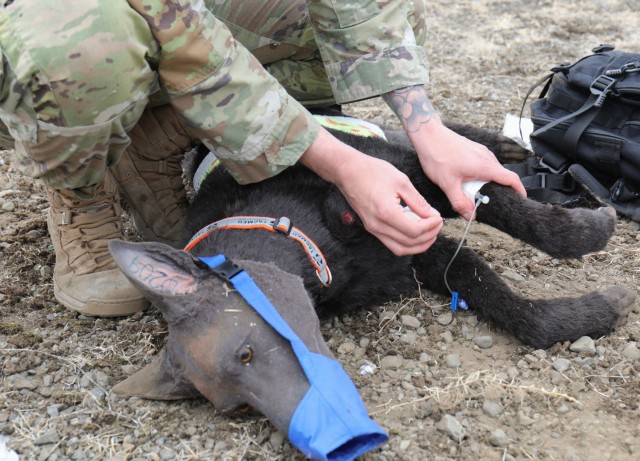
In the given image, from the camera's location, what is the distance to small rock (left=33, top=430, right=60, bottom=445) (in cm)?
212

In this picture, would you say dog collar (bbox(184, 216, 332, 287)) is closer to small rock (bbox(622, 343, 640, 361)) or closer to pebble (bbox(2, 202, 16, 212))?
small rock (bbox(622, 343, 640, 361))

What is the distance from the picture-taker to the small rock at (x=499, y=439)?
6.53ft

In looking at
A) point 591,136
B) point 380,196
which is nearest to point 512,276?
point 591,136

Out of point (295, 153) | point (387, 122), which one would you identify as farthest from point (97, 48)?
point (387, 122)

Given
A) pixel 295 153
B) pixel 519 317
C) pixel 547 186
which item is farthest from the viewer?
pixel 547 186

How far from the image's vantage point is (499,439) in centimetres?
199

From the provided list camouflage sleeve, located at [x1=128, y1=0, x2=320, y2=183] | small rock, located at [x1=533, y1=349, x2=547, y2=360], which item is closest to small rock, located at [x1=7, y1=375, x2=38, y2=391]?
camouflage sleeve, located at [x1=128, y1=0, x2=320, y2=183]

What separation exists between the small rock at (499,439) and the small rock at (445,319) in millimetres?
721

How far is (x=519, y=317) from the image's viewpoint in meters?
2.54

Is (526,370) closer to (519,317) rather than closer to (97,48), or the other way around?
(519,317)

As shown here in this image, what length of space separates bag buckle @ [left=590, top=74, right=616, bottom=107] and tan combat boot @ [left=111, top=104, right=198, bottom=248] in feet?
6.28

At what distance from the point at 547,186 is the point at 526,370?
136 centimetres

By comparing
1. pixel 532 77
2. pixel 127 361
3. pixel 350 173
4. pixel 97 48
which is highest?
pixel 97 48

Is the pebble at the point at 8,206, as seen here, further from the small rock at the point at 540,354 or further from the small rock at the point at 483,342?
the small rock at the point at 540,354
